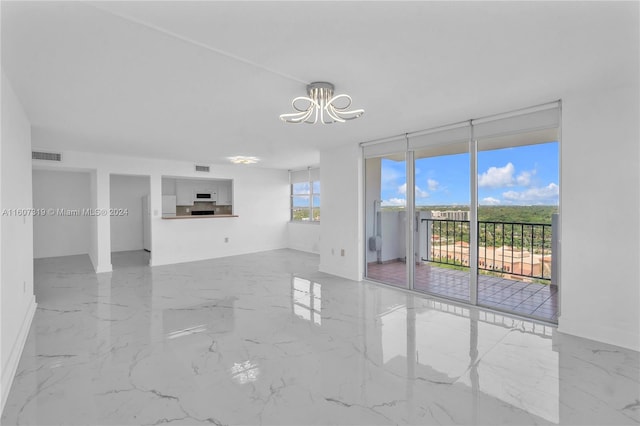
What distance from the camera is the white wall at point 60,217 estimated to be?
284 inches

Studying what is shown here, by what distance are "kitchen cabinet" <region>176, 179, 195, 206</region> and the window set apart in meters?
2.75

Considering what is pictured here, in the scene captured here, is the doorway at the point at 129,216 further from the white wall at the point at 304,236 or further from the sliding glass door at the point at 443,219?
the sliding glass door at the point at 443,219

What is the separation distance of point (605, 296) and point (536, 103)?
1958 millimetres

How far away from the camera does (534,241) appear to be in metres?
4.78

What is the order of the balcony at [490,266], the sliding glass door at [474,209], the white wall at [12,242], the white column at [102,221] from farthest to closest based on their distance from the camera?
the white column at [102,221] → the balcony at [490,266] → the sliding glass door at [474,209] → the white wall at [12,242]

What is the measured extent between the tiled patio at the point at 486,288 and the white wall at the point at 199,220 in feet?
12.7

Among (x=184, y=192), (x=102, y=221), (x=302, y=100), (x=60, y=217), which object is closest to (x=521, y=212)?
(x=302, y=100)

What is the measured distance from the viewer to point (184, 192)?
27.7ft

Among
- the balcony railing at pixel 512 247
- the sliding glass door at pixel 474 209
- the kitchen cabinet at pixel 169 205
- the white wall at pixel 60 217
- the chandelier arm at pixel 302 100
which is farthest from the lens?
the kitchen cabinet at pixel 169 205

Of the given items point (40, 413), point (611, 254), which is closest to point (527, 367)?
point (611, 254)

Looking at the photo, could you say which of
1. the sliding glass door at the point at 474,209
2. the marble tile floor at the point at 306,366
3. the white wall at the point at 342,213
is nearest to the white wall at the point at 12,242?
the marble tile floor at the point at 306,366

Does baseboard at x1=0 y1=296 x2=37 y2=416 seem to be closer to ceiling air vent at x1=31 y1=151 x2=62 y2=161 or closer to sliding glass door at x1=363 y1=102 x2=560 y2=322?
ceiling air vent at x1=31 y1=151 x2=62 y2=161

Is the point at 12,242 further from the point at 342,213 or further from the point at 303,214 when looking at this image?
the point at 303,214

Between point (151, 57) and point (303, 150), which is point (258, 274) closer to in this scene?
point (303, 150)
